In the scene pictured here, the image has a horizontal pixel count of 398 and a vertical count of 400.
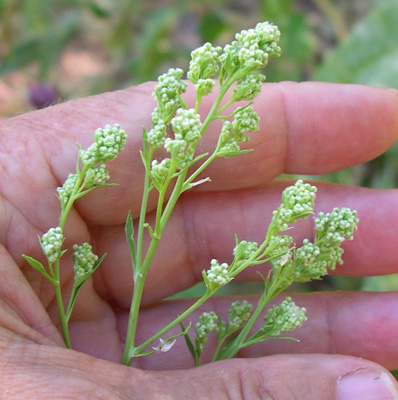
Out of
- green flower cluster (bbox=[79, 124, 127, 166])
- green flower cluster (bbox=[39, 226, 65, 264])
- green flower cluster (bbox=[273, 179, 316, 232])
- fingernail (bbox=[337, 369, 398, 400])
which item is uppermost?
green flower cluster (bbox=[79, 124, 127, 166])

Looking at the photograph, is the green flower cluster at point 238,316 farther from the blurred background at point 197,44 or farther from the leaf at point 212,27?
the leaf at point 212,27

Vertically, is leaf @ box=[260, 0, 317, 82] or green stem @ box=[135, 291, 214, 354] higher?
leaf @ box=[260, 0, 317, 82]

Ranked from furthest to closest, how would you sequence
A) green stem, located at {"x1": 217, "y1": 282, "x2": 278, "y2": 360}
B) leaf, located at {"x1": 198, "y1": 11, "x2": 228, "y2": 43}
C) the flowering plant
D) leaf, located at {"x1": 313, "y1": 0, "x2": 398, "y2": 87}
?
leaf, located at {"x1": 198, "y1": 11, "x2": 228, "y2": 43} → leaf, located at {"x1": 313, "y1": 0, "x2": 398, "y2": 87} → green stem, located at {"x1": 217, "y1": 282, "x2": 278, "y2": 360} → the flowering plant

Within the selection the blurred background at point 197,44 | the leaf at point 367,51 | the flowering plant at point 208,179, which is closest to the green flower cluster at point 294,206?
the flowering plant at point 208,179

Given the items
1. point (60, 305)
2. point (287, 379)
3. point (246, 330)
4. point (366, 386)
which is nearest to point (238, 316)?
point (246, 330)

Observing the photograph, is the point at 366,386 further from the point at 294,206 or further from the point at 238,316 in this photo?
the point at 294,206

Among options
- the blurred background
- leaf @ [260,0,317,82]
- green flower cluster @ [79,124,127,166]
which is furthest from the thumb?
leaf @ [260,0,317,82]

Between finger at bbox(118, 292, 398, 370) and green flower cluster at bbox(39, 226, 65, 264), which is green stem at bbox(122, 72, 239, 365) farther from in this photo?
finger at bbox(118, 292, 398, 370)
